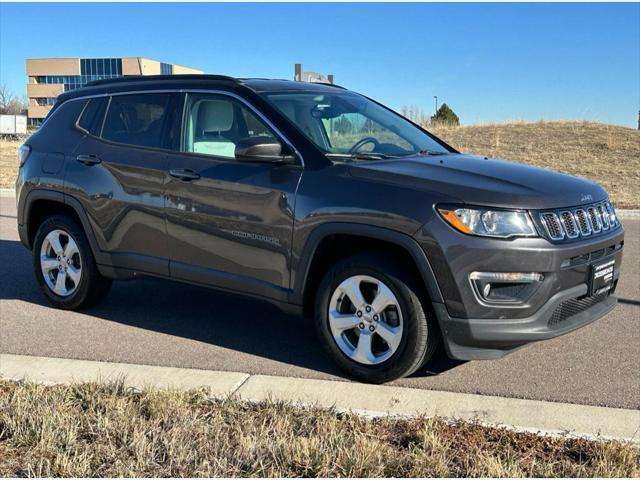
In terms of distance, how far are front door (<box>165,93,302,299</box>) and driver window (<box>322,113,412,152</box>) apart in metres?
0.50

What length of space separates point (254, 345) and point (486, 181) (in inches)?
83.3

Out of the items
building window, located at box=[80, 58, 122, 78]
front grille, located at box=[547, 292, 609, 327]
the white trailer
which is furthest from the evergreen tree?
building window, located at box=[80, 58, 122, 78]

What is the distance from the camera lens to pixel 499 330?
378 cm

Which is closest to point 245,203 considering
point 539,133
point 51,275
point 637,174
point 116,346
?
point 116,346

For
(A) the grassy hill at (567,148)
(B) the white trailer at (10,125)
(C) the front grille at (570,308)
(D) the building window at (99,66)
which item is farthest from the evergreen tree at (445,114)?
(D) the building window at (99,66)

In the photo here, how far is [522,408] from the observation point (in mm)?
3764

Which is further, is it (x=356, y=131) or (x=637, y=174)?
(x=637, y=174)

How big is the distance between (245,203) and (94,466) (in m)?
2.06

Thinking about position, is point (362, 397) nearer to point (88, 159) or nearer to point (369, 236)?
point (369, 236)

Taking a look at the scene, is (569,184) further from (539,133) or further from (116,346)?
(539,133)

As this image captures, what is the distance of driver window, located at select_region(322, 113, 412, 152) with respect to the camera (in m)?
4.76

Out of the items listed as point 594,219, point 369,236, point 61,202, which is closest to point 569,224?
point 594,219

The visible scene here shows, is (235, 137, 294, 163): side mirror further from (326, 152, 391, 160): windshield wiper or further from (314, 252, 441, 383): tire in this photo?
(314, 252, 441, 383): tire

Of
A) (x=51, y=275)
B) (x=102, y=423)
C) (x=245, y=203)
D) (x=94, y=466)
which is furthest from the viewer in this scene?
(x=51, y=275)
